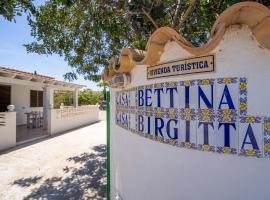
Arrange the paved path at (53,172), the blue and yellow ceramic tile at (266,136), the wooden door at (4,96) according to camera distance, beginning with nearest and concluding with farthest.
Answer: the blue and yellow ceramic tile at (266,136)
the paved path at (53,172)
the wooden door at (4,96)

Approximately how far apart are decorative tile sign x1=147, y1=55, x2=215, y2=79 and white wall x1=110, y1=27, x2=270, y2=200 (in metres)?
0.05

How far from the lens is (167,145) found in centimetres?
242

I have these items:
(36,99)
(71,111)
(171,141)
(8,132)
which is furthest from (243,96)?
(36,99)

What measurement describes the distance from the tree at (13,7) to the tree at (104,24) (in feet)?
2.07

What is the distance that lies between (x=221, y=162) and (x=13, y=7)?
478 cm

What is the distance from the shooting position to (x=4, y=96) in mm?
15156

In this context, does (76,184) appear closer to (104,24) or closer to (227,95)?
(104,24)

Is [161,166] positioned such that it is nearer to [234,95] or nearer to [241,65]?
[234,95]

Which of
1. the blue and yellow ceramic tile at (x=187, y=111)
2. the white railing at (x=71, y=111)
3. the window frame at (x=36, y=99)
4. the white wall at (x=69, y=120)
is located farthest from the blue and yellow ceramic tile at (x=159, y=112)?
the window frame at (x=36, y=99)

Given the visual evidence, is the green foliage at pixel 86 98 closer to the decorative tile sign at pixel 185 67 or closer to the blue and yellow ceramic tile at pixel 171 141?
the decorative tile sign at pixel 185 67

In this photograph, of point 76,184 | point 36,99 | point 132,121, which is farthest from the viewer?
point 36,99

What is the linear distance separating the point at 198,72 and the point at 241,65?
1.23ft

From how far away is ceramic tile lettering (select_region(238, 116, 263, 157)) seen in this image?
179 cm

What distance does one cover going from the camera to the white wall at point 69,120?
1349cm
